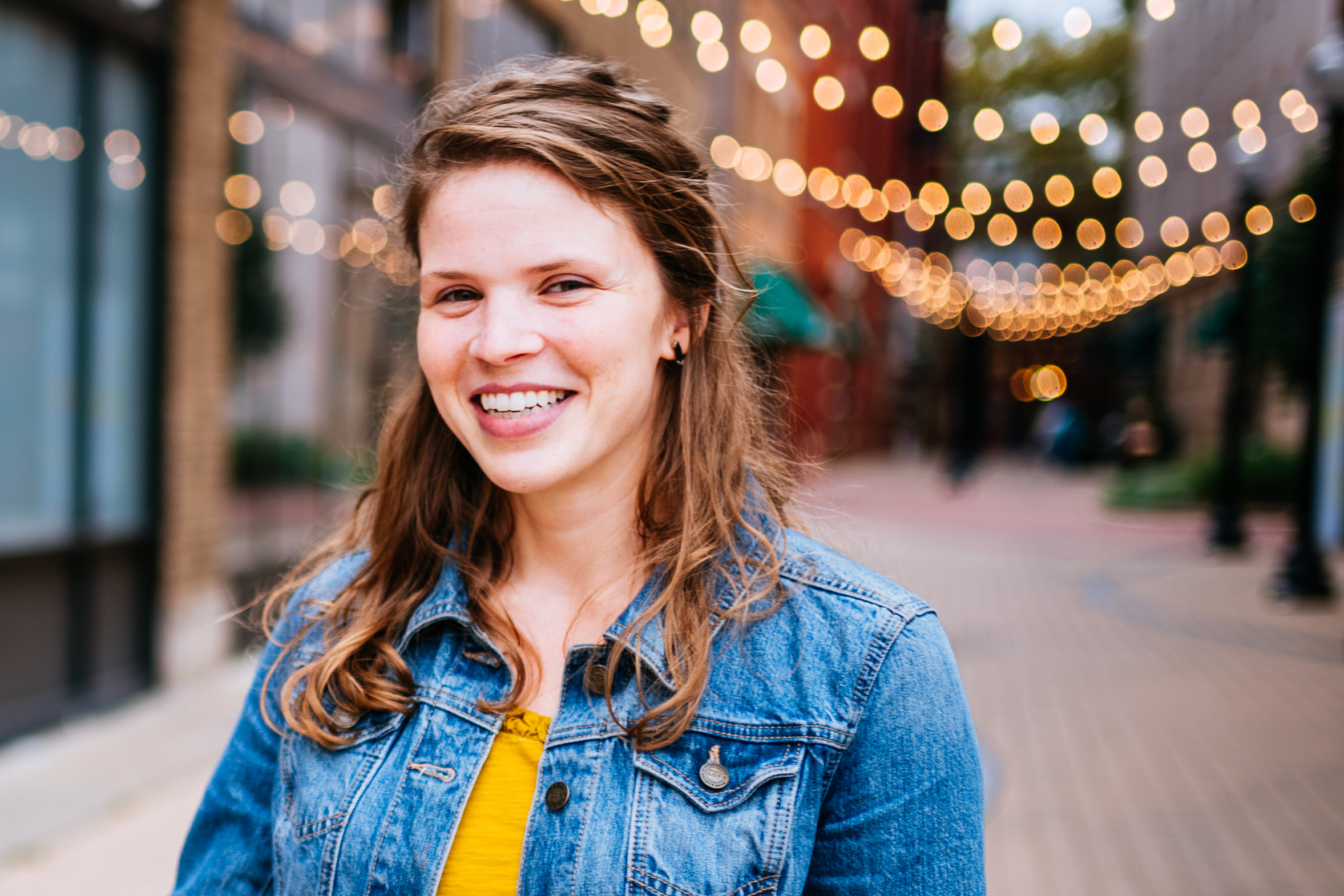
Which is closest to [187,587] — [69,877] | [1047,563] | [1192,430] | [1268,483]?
[69,877]

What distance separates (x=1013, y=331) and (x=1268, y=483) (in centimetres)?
2532

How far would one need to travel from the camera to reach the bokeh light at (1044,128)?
7.62 meters

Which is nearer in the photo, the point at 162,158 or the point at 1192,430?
the point at 162,158

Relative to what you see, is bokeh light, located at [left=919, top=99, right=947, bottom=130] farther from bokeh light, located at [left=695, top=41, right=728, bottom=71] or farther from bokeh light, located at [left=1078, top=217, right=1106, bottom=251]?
bokeh light, located at [left=1078, top=217, right=1106, bottom=251]

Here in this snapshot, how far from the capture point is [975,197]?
11.2 metres

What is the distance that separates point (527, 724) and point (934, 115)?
7261mm

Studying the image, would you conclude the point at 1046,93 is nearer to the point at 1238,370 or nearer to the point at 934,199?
the point at 934,199

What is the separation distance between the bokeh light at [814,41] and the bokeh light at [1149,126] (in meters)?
2.56

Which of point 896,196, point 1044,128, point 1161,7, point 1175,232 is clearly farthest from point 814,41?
point 1175,232

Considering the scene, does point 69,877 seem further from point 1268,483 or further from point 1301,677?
point 1268,483

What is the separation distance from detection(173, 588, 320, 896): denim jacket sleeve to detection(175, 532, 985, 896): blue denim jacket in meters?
0.09

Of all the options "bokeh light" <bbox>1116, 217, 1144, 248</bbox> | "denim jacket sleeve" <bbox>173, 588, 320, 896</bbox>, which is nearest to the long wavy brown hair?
"denim jacket sleeve" <bbox>173, 588, 320, 896</bbox>

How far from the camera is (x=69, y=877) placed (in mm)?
3771

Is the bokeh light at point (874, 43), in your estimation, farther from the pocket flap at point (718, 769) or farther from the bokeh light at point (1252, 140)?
the pocket flap at point (718, 769)
